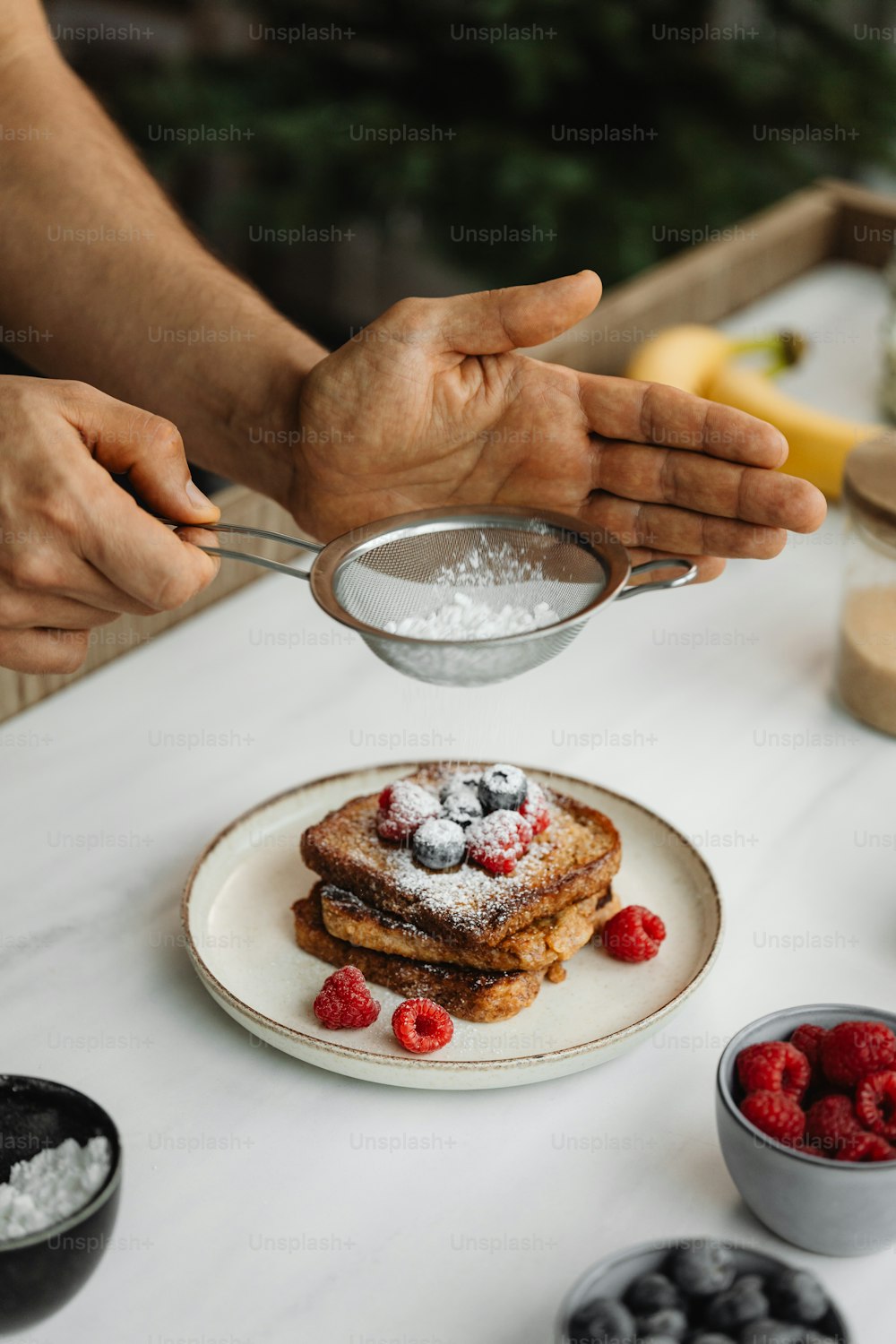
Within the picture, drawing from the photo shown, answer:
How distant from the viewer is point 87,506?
1.02m

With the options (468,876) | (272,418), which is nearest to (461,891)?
(468,876)

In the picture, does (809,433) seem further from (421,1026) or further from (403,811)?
(421,1026)

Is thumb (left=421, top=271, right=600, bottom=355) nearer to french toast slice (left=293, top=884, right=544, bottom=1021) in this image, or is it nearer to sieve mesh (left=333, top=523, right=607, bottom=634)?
sieve mesh (left=333, top=523, right=607, bottom=634)

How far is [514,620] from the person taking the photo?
3.98 feet

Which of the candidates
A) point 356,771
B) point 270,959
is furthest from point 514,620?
point 270,959

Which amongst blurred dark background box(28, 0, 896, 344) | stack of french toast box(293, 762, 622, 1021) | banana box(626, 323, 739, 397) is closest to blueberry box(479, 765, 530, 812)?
stack of french toast box(293, 762, 622, 1021)

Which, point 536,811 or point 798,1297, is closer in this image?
point 798,1297

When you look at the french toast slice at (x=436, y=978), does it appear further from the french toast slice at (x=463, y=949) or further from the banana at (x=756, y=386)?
the banana at (x=756, y=386)

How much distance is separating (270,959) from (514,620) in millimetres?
366

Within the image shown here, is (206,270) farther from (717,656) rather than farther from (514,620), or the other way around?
(717,656)

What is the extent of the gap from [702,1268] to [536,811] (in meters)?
0.48

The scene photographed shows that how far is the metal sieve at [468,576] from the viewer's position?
1115 mm

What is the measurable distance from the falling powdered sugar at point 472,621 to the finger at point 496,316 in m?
0.26

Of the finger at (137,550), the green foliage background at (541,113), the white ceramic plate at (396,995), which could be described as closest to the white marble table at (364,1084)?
the white ceramic plate at (396,995)
